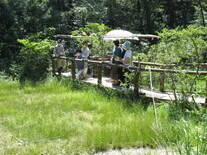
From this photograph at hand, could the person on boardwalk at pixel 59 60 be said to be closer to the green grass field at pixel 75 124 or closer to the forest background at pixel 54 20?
the forest background at pixel 54 20

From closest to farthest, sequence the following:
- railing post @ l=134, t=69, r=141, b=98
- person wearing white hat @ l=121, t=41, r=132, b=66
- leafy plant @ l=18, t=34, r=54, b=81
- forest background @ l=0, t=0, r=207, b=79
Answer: railing post @ l=134, t=69, r=141, b=98, person wearing white hat @ l=121, t=41, r=132, b=66, leafy plant @ l=18, t=34, r=54, b=81, forest background @ l=0, t=0, r=207, b=79

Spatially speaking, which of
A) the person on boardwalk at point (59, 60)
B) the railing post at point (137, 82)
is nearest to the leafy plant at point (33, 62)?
the person on boardwalk at point (59, 60)

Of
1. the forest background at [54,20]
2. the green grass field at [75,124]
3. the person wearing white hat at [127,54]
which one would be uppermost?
the forest background at [54,20]

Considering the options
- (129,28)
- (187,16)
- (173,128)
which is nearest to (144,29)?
(129,28)

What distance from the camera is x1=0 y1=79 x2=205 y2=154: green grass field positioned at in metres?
4.57

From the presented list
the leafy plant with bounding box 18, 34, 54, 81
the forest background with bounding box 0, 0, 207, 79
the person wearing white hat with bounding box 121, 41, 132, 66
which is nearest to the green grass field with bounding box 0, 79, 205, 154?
the person wearing white hat with bounding box 121, 41, 132, 66

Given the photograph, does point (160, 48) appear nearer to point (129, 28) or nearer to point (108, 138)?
point (108, 138)

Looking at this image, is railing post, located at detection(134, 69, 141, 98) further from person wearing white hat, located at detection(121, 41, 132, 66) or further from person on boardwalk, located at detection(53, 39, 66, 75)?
person on boardwalk, located at detection(53, 39, 66, 75)

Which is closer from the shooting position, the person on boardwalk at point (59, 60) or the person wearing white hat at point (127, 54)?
the person wearing white hat at point (127, 54)

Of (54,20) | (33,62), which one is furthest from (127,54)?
(54,20)

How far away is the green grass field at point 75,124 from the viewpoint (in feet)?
15.0

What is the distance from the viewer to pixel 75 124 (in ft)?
18.4

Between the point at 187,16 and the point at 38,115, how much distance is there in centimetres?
2721

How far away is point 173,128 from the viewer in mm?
4707
